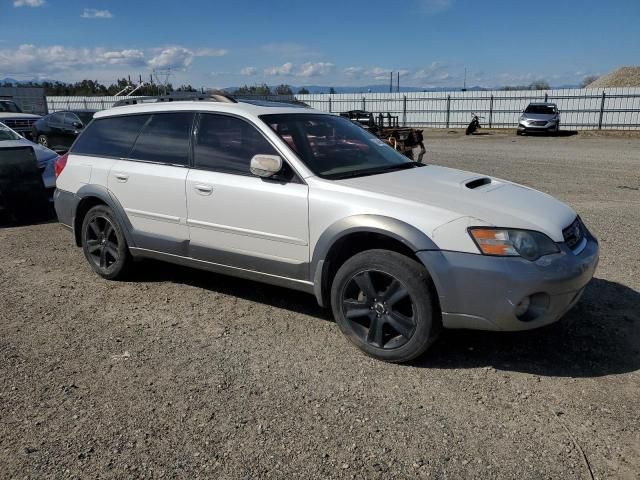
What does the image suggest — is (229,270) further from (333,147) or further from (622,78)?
(622,78)

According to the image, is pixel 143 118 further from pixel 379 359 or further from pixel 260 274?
pixel 379 359

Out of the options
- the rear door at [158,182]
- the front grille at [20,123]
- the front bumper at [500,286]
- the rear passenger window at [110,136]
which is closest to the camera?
the front bumper at [500,286]

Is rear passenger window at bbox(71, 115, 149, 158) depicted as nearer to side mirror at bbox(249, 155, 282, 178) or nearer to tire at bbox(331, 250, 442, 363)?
side mirror at bbox(249, 155, 282, 178)

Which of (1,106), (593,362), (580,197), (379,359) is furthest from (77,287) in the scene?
(1,106)

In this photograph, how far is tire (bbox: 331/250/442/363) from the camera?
139 inches

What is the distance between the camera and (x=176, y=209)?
15.3ft

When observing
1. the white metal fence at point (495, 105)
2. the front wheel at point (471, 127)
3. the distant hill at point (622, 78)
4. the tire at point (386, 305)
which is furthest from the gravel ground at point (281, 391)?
the distant hill at point (622, 78)

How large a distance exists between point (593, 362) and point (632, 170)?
12.0m

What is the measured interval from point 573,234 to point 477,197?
692mm

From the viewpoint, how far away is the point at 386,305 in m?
3.68

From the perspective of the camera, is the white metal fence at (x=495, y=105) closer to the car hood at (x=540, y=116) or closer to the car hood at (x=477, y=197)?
the car hood at (x=540, y=116)

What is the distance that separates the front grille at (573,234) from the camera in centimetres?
364

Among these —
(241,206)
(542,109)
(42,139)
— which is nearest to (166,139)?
(241,206)

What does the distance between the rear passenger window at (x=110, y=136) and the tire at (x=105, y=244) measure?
0.56 m
